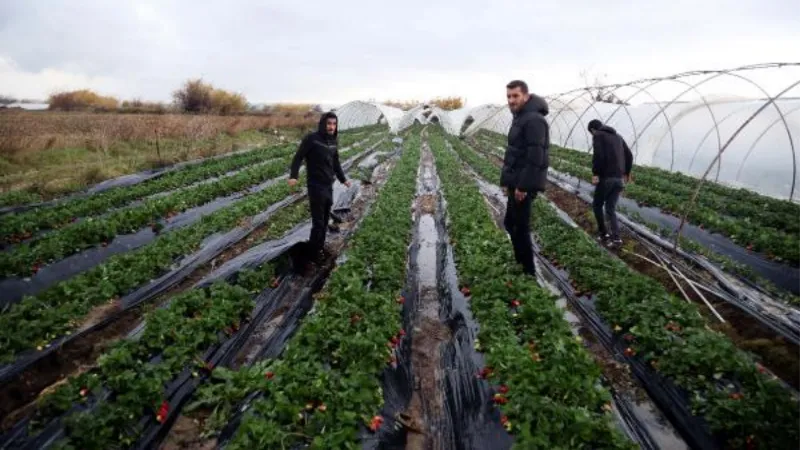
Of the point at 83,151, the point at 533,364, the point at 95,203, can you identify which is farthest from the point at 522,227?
the point at 83,151

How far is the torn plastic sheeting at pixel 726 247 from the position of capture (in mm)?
7546

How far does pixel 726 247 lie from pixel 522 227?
560cm

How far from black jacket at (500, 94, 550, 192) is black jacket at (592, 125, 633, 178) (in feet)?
9.87

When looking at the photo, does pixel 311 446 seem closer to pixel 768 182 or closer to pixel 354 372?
pixel 354 372

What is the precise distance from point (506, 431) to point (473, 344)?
1.55 m

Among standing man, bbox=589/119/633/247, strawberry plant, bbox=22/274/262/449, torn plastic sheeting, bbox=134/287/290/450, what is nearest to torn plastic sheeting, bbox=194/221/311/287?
torn plastic sheeting, bbox=134/287/290/450

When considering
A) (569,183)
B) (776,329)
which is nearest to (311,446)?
(776,329)

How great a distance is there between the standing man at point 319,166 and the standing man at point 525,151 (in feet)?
9.78

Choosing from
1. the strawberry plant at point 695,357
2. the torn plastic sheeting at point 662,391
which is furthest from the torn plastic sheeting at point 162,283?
the strawberry plant at point 695,357

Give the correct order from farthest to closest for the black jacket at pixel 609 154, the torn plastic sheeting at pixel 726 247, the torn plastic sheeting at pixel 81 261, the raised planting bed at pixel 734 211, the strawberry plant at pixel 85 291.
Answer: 1. the raised planting bed at pixel 734 211
2. the black jacket at pixel 609 154
3. the torn plastic sheeting at pixel 726 247
4. the torn plastic sheeting at pixel 81 261
5. the strawberry plant at pixel 85 291

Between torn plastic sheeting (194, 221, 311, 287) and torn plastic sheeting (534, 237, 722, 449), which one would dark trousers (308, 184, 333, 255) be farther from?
torn plastic sheeting (534, 237, 722, 449)

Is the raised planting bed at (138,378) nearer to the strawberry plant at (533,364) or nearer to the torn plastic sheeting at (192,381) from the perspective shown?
the torn plastic sheeting at (192,381)

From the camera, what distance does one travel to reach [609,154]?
A: 861 cm

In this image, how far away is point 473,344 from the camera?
5395 mm
